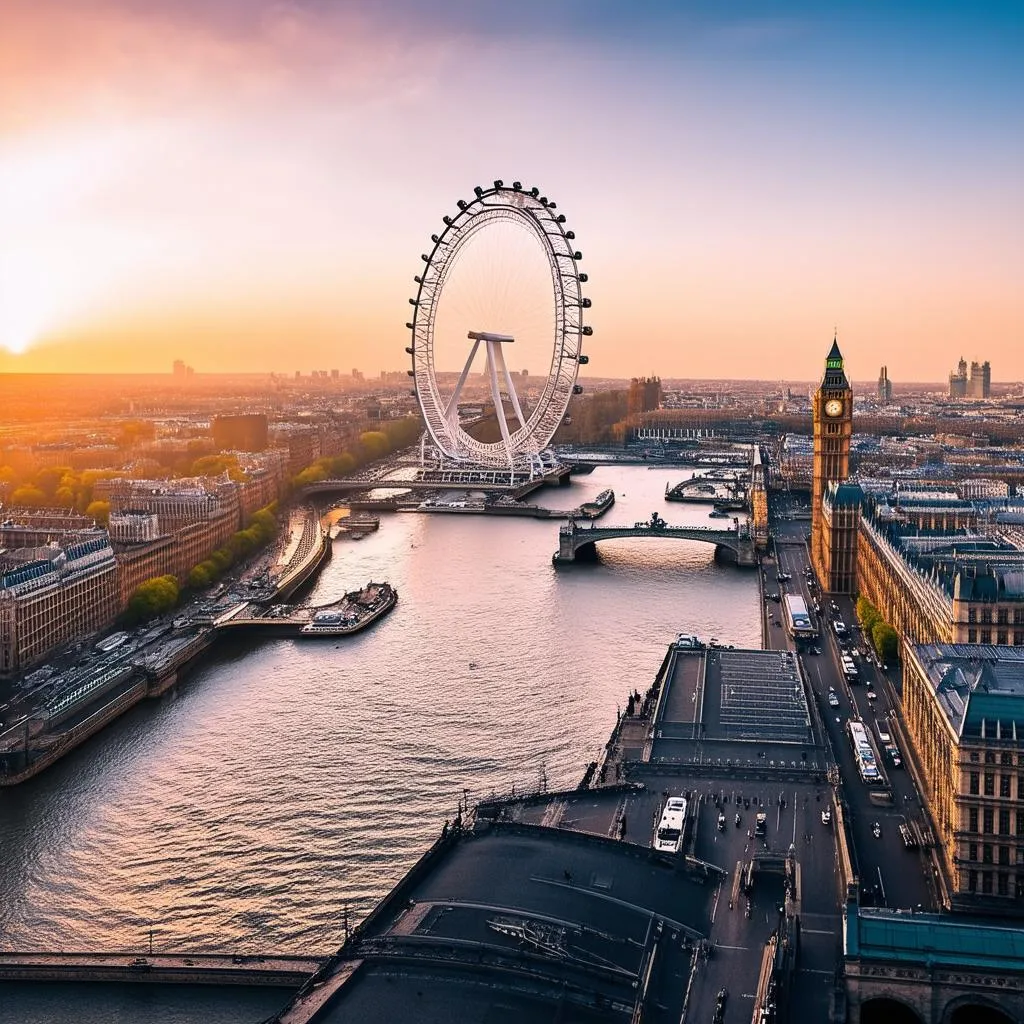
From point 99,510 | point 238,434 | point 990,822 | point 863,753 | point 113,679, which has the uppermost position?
point 238,434

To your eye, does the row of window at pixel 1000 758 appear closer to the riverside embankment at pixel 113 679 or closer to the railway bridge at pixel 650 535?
the riverside embankment at pixel 113 679

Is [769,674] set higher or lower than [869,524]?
lower

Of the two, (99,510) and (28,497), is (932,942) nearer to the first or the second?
(99,510)

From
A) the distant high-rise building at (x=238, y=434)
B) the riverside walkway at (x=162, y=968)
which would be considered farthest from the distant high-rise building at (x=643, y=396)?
the riverside walkway at (x=162, y=968)

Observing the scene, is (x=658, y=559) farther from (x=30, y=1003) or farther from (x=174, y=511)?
(x=30, y=1003)

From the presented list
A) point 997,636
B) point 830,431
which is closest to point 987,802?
point 997,636

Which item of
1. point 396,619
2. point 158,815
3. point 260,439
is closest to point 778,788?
point 158,815
